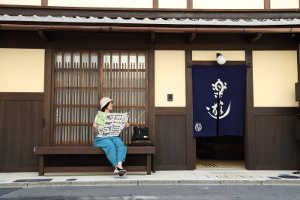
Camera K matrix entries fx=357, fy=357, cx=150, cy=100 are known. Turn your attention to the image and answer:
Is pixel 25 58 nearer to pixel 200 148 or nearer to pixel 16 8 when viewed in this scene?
pixel 16 8

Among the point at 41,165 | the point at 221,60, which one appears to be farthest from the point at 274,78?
the point at 41,165

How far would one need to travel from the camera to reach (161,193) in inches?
247

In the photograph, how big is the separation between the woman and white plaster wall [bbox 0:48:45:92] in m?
1.84

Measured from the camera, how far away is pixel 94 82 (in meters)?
9.32

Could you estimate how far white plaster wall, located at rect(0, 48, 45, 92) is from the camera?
9.19 meters

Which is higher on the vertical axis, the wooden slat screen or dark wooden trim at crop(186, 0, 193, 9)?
dark wooden trim at crop(186, 0, 193, 9)

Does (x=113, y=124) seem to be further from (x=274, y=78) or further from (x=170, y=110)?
(x=274, y=78)

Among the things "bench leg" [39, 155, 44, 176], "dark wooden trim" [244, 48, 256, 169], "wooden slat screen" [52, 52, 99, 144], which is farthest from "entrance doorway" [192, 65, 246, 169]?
"bench leg" [39, 155, 44, 176]

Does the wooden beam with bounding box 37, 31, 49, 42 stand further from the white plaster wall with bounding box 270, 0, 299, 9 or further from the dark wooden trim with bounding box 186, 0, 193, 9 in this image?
the white plaster wall with bounding box 270, 0, 299, 9

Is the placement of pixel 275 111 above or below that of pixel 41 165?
above

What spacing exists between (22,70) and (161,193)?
5.17 m

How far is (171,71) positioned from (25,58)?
381 cm

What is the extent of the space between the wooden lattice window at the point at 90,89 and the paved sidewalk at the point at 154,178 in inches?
47.5

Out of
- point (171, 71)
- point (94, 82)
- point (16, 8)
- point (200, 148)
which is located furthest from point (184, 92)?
point (16, 8)
